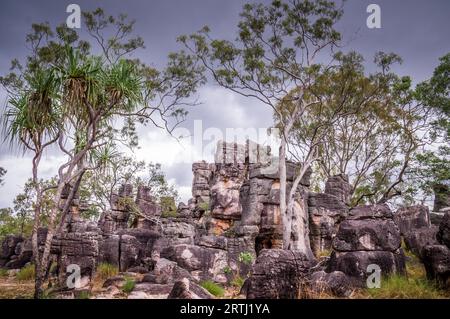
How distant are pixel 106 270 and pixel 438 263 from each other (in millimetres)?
9132

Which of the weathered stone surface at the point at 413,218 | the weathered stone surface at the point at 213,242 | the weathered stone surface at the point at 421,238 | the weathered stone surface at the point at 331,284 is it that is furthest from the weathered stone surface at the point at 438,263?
the weathered stone surface at the point at 413,218

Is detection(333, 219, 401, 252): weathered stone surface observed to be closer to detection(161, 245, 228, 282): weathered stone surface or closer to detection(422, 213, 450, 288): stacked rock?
detection(422, 213, 450, 288): stacked rock

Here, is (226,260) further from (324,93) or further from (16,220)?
(16,220)

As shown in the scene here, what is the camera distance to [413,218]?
15883mm

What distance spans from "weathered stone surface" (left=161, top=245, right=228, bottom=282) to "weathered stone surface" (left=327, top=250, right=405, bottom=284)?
3.56 metres

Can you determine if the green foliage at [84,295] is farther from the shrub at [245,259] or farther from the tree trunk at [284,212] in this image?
the tree trunk at [284,212]

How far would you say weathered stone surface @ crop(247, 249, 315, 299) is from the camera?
264 inches

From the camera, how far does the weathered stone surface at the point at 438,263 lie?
7316 millimetres

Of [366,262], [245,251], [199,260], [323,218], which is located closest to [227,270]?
[199,260]

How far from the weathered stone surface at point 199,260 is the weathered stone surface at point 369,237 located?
3.55m

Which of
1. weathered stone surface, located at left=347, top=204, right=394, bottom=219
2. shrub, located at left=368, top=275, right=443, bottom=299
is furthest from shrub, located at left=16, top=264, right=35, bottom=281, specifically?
shrub, located at left=368, top=275, right=443, bottom=299

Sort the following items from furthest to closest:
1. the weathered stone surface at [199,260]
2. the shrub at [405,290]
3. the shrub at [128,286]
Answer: the weathered stone surface at [199,260] → the shrub at [128,286] → the shrub at [405,290]
